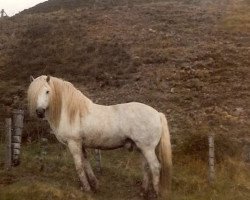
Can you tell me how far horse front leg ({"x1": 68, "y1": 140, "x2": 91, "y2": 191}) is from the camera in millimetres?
11289

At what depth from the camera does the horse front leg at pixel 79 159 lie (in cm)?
1129

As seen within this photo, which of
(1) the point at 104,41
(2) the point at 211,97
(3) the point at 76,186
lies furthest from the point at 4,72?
(3) the point at 76,186

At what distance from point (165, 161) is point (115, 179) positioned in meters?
2.22

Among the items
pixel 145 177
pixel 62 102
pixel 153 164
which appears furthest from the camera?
pixel 145 177

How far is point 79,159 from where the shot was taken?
37.2 ft

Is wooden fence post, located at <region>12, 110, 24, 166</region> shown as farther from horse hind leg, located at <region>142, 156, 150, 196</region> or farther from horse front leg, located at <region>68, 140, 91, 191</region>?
horse hind leg, located at <region>142, 156, 150, 196</region>

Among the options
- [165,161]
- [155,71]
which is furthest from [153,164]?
[155,71]

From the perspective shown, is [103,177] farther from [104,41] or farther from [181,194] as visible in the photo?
[104,41]

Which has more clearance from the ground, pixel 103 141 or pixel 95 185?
pixel 103 141

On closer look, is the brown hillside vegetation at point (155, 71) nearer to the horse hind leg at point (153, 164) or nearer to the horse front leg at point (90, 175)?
the horse front leg at point (90, 175)

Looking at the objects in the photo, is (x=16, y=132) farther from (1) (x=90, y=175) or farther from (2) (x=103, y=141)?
(2) (x=103, y=141)

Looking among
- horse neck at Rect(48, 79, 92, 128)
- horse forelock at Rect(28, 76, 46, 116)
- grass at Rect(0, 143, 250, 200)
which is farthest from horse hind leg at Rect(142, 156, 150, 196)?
horse forelock at Rect(28, 76, 46, 116)

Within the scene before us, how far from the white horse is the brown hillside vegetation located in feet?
3.19

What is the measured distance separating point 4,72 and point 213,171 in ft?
53.4
